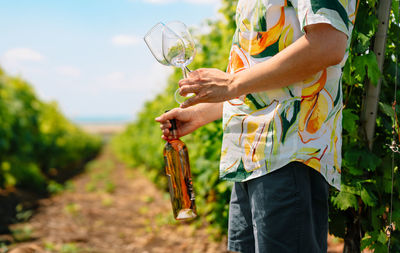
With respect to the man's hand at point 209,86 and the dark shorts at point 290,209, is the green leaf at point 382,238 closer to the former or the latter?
the dark shorts at point 290,209

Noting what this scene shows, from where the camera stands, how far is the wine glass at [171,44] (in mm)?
1597

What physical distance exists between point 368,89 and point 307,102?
0.85 metres

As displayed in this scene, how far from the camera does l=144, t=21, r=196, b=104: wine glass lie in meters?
1.60

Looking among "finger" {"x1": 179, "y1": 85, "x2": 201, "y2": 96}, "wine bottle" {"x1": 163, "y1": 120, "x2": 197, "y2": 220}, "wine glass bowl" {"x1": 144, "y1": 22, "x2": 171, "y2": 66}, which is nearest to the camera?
"finger" {"x1": 179, "y1": 85, "x2": 201, "y2": 96}

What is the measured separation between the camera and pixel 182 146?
1.81m

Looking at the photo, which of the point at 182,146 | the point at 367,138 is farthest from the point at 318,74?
the point at 367,138

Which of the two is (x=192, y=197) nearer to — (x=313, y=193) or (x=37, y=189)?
(x=313, y=193)

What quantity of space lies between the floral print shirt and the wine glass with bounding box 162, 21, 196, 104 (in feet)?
0.92

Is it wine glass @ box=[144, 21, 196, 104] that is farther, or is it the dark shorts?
wine glass @ box=[144, 21, 196, 104]

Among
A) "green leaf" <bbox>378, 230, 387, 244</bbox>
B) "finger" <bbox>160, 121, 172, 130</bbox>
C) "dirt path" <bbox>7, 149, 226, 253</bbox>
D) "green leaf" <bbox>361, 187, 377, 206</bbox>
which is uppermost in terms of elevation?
"finger" <bbox>160, 121, 172, 130</bbox>

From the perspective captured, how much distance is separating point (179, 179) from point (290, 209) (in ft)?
2.05

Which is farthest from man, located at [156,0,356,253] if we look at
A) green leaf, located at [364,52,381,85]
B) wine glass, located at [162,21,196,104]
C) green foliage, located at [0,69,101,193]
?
green foliage, located at [0,69,101,193]

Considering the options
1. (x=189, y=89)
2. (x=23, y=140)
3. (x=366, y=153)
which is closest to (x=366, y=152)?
(x=366, y=153)

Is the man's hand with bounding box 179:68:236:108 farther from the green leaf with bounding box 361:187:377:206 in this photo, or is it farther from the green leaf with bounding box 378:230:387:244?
the green leaf with bounding box 378:230:387:244
